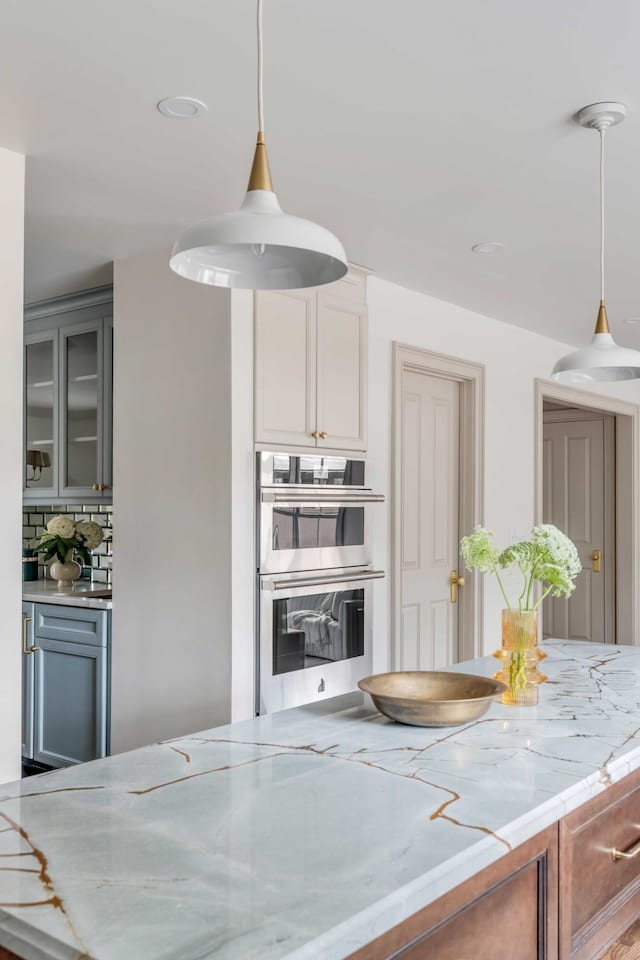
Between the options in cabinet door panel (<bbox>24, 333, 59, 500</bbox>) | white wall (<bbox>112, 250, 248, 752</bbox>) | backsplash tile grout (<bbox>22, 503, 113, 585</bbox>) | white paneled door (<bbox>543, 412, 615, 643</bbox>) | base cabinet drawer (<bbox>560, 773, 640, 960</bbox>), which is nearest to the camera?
base cabinet drawer (<bbox>560, 773, 640, 960</bbox>)

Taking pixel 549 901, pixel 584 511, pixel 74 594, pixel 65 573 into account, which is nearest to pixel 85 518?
pixel 65 573

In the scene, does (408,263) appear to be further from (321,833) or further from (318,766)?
(321,833)

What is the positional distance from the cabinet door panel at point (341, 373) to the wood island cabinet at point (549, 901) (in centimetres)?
232

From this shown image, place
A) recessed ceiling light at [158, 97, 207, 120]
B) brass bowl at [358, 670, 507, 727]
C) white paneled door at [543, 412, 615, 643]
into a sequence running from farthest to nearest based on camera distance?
white paneled door at [543, 412, 615, 643] < recessed ceiling light at [158, 97, 207, 120] < brass bowl at [358, 670, 507, 727]

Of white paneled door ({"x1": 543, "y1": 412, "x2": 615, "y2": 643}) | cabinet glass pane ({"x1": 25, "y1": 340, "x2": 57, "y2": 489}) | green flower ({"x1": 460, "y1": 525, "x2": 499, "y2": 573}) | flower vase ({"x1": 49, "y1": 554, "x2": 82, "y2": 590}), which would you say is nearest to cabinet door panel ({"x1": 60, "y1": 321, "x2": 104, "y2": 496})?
cabinet glass pane ({"x1": 25, "y1": 340, "x2": 57, "y2": 489})

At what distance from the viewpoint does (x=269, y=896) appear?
1.09 metres

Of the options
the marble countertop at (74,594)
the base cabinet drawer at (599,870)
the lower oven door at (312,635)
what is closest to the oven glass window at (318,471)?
the lower oven door at (312,635)

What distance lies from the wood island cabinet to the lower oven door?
187 cm

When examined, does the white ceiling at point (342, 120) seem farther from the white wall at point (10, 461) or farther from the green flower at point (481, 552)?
the green flower at point (481, 552)

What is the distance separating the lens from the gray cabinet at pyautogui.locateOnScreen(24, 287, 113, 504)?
13.6 ft

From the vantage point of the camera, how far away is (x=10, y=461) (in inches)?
105

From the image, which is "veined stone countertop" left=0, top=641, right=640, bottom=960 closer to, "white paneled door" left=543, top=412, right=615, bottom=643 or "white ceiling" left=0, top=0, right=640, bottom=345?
"white ceiling" left=0, top=0, right=640, bottom=345

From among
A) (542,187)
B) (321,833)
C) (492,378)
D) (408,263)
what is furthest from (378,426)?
(321,833)

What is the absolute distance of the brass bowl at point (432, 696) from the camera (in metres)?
1.84
